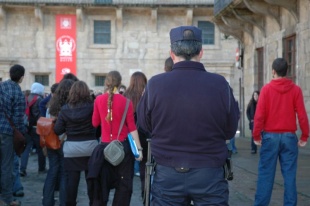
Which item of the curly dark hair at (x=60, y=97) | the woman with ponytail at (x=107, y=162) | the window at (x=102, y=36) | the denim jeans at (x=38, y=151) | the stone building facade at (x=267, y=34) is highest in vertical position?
the window at (x=102, y=36)

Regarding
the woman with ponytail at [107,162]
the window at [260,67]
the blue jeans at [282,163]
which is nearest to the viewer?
the woman with ponytail at [107,162]

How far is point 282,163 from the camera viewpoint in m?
7.25

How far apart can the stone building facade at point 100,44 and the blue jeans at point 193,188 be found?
3078cm

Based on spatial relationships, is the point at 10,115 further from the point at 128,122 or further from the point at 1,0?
the point at 1,0

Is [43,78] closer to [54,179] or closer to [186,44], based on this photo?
[54,179]

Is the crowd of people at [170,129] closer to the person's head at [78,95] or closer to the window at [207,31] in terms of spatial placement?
the person's head at [78,95]

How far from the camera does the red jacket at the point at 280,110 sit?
7.19 m

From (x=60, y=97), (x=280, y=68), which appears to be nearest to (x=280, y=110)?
(x=280, y=68)

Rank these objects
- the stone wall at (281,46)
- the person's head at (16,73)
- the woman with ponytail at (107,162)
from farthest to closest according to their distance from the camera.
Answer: the stone wall at (281,46)
the person's head at (16,73)
the woman with ponytail at (107,162)

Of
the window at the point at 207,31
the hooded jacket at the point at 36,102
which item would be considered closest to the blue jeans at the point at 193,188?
the hooded jacket at the point at 36,102

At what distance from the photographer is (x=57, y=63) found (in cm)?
3459

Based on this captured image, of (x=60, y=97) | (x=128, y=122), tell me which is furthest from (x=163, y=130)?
(x=60, y=97)

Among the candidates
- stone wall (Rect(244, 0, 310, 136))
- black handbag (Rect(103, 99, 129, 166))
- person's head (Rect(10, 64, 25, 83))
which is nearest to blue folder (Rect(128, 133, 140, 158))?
black handbag (Rect(103, 99, 129, 166))

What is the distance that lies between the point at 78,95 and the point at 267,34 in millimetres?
13722
